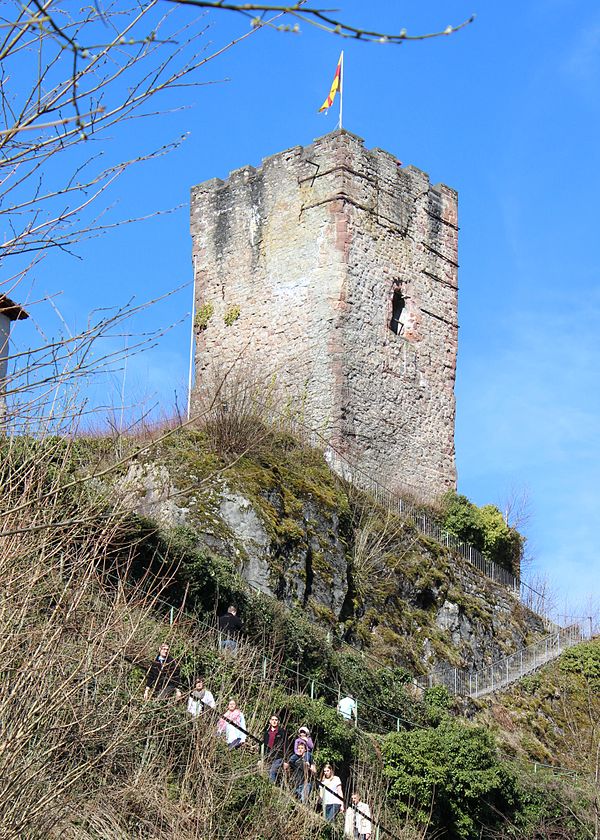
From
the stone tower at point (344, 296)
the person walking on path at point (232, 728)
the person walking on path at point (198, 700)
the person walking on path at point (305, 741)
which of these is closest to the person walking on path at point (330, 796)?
the person walking on path at point (305, 741)

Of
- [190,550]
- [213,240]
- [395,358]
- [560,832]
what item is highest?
[213,240]

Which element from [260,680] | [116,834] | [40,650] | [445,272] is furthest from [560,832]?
[445,272]

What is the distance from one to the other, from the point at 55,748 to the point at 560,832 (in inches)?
440

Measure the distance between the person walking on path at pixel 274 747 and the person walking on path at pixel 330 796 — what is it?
48 centimetres

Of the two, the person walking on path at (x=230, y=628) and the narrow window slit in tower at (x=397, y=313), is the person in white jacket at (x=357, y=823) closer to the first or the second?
the person walking on path at (x=230, y=628)

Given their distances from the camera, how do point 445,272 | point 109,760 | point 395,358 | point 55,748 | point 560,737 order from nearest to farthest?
point 55,748 < point 109,760 < point 560,737 < point 395,358 < point 445,272

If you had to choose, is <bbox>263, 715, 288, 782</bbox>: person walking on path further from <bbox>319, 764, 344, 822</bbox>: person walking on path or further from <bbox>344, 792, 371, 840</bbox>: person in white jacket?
<bbox>344, 792, 371, 840</bbox>: person in white jacket

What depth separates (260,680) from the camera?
50.6 feet

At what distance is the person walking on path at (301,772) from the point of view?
1339 cm

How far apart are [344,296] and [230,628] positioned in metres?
9.58

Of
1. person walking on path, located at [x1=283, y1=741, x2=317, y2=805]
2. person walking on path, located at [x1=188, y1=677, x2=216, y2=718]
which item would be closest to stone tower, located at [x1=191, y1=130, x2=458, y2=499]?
person walking on path, located at [x1=283, y1=741, x2=317, y2=805]

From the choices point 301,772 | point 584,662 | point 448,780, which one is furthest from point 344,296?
point 301,772

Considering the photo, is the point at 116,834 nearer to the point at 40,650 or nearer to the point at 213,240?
the point at 40,650

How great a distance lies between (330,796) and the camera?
44.8 ft
